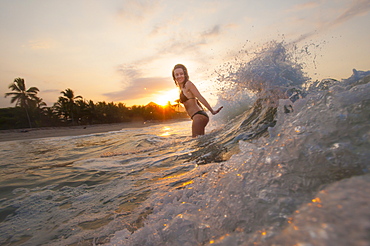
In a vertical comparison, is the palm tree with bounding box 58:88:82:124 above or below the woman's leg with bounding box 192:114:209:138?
above

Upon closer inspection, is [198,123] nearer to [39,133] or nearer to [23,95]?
[39,133]

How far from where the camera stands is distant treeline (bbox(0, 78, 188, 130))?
31688mm

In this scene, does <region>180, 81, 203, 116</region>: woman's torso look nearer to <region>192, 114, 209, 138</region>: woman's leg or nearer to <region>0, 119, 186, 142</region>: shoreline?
<region>192, 114, 209, 138</region>: woman's leg

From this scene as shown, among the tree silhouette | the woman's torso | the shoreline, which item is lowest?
the shoreline

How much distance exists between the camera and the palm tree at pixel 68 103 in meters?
36.1

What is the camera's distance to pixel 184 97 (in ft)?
15.8

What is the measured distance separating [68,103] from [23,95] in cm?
666

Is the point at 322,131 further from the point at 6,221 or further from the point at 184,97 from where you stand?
the point at 184,97

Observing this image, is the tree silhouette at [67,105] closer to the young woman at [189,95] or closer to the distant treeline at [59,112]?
the distant treeline at [59,112]

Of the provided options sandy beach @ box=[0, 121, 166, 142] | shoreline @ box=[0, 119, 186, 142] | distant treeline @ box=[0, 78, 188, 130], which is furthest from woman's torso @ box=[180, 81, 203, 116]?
distant treeline @ box=[0, 78, 188, 130]

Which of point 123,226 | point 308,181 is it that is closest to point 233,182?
point 308,181

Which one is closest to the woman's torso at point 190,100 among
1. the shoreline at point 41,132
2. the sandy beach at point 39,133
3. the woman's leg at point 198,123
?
the woman's leg at point 198,123

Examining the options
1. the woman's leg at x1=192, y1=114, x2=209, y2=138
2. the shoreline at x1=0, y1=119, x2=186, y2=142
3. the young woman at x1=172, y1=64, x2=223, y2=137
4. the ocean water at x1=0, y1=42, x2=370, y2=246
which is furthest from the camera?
the shoreline at x1=0, y1=119, x2=186, y2=142

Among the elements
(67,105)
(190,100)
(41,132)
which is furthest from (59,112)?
(190,100)
